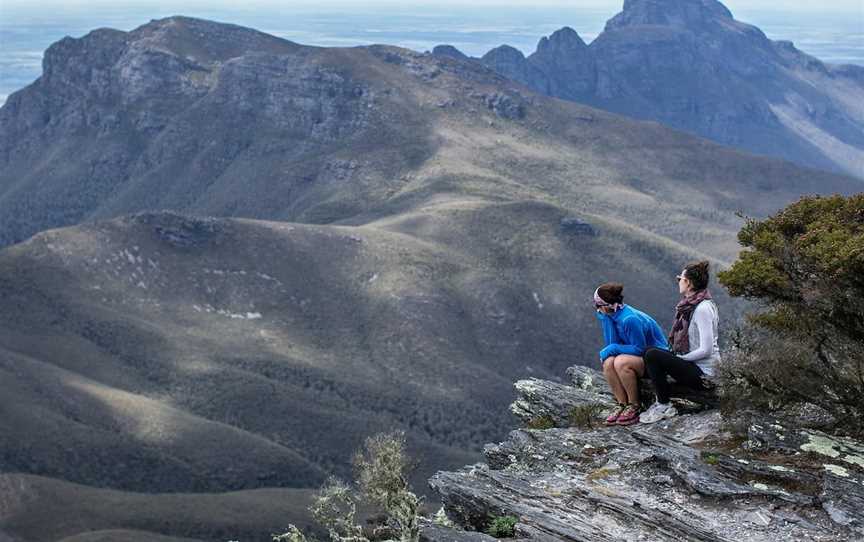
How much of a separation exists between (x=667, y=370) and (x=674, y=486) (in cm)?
359

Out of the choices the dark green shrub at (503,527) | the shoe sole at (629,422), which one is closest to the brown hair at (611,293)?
the shoe sole at (629,422)

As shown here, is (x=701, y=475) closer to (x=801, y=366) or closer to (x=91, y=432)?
(x=801, y=366)

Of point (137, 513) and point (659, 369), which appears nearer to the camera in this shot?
point (659, 369)

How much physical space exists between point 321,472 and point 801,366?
14722 centimetres

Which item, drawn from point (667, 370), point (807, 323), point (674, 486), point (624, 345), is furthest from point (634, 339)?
point (674, 486)

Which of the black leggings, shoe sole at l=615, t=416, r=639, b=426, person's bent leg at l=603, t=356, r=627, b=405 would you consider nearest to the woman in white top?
the black leggings

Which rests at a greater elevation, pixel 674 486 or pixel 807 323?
pixel 807 323

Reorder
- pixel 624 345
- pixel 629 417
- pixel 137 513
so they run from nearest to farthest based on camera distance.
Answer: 1. pixel 629 417
2. pixel 624 345
3. pixel 137 513

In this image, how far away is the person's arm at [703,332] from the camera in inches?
1061

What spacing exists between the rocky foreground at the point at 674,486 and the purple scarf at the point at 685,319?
1.81 meters

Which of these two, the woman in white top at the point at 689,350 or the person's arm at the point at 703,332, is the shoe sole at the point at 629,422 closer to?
the woman in white top at the point at 689,350

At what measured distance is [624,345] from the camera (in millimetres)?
28141

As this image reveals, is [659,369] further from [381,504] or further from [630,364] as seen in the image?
[381,504]

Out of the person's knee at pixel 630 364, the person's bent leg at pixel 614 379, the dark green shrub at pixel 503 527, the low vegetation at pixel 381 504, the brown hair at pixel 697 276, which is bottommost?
the low vegetation at pixel 381 504
